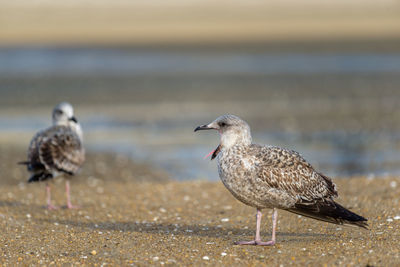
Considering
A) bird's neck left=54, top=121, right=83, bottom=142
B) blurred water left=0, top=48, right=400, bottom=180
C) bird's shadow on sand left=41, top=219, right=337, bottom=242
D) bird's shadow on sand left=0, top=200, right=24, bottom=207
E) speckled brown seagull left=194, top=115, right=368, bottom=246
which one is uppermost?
blurred water left=0, top=48, right=400, bottom=180

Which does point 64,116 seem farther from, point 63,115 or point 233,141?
point 233,141

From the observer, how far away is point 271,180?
7703mm

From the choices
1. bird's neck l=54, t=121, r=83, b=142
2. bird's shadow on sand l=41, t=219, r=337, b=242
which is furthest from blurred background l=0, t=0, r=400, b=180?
bird's shadow on sand l=41, t=219, r=337, b=242

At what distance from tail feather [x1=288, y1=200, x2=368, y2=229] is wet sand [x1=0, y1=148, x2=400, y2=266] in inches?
12.6

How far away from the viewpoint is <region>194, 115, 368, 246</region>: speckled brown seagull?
7.69m

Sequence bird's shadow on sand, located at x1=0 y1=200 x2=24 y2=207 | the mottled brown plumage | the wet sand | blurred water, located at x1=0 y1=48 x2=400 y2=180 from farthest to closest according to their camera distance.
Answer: blurred water, located at x1=0 y1=48 x2=400 y2=180, bird's shadow on sand, located at x1=0 y1=200 x2=24 y2=207, the mottled brown plumage, the wet sand

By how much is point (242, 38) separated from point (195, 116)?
105 ft

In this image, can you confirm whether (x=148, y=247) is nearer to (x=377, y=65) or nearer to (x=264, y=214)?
(x=264, y=214)

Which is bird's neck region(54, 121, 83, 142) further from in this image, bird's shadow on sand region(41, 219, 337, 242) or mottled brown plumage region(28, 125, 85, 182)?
bird's shadow on sand region(41, 219, 337, 242)

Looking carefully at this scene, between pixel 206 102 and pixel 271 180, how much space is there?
1633 centimetres

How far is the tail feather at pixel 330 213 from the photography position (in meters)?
7.66

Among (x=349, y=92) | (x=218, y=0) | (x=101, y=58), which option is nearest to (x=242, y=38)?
(x=101, y=58)

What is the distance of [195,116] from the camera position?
20.9m

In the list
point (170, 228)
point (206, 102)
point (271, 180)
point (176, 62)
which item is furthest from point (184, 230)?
point (176, 62)
